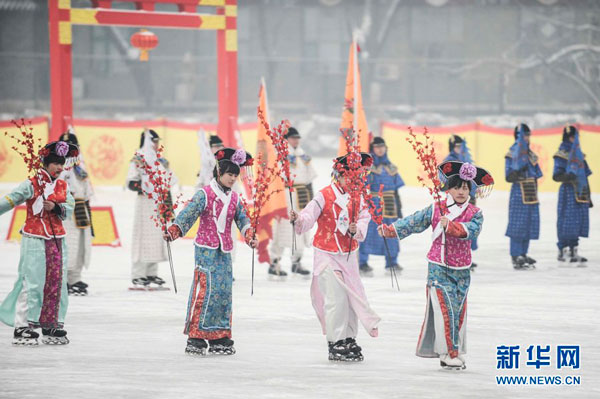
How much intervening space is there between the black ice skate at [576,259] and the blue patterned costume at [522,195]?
0.59m

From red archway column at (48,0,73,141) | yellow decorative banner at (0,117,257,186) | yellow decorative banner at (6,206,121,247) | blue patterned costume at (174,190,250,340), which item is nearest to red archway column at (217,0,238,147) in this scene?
yellow decorative banner at (6,206,121,247)

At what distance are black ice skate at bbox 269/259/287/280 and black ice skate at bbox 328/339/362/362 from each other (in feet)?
13.5

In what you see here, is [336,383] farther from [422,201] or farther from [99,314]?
[422,201]

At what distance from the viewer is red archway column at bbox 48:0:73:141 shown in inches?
513

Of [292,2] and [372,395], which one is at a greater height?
[292,2]

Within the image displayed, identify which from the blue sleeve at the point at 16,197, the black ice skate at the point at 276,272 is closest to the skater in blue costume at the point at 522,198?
the black ice skate at the point at 276,272

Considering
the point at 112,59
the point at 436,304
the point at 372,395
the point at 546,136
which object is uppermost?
the point at 112,59

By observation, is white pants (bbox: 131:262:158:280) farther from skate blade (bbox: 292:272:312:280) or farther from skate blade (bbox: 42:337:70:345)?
skate blade (bbox: 42:337:70:345)

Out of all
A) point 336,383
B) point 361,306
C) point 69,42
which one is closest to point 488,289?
point 361,306

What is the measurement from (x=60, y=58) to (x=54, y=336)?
20.7ft

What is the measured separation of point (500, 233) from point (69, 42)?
6907mm

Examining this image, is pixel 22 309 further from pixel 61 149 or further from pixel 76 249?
pixel 76 249

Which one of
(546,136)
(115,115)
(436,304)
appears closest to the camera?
(436,304)

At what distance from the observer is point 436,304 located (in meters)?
6.71
